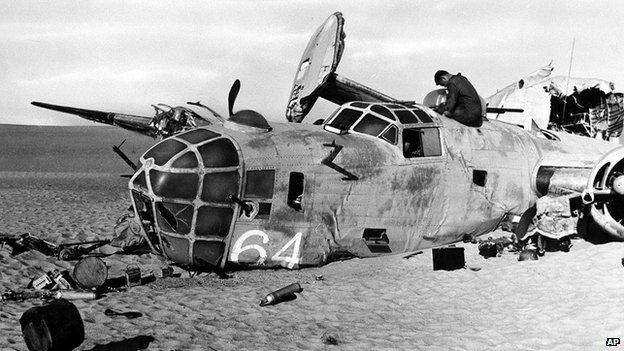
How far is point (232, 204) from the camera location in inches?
412

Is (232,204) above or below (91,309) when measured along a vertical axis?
above

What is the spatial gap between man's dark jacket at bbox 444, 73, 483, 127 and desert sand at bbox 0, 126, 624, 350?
2.74 meters

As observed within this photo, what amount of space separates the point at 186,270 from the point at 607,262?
7855mm

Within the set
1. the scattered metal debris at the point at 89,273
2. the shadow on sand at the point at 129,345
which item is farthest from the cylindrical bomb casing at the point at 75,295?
the shadow on sand at the point at 129,345

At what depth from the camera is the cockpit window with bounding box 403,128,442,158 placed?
479 inches

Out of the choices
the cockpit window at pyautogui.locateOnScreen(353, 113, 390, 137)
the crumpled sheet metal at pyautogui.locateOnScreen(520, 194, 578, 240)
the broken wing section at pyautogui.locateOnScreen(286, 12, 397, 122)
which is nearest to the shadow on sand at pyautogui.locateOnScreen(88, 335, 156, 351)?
the cockpit window at pyautogui.locateOnScreen(353, 113, 390, 137)

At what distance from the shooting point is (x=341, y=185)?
36.4 feet

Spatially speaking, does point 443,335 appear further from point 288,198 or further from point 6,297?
point 6,297

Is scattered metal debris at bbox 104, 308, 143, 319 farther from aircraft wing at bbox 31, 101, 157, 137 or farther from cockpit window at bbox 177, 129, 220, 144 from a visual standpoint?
aircraft wing at bbox 31, 101, 157, 137

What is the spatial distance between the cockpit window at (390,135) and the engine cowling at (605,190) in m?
3.82

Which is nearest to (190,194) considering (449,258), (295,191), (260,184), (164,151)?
(164,151)

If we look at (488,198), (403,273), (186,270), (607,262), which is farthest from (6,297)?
(607,262)

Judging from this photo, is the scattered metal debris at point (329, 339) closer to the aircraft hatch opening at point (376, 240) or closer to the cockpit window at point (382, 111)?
the aircraft hatch opening at point (376, 240)

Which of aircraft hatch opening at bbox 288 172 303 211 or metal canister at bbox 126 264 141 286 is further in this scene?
metal canister at bbox 126 264 141 286
